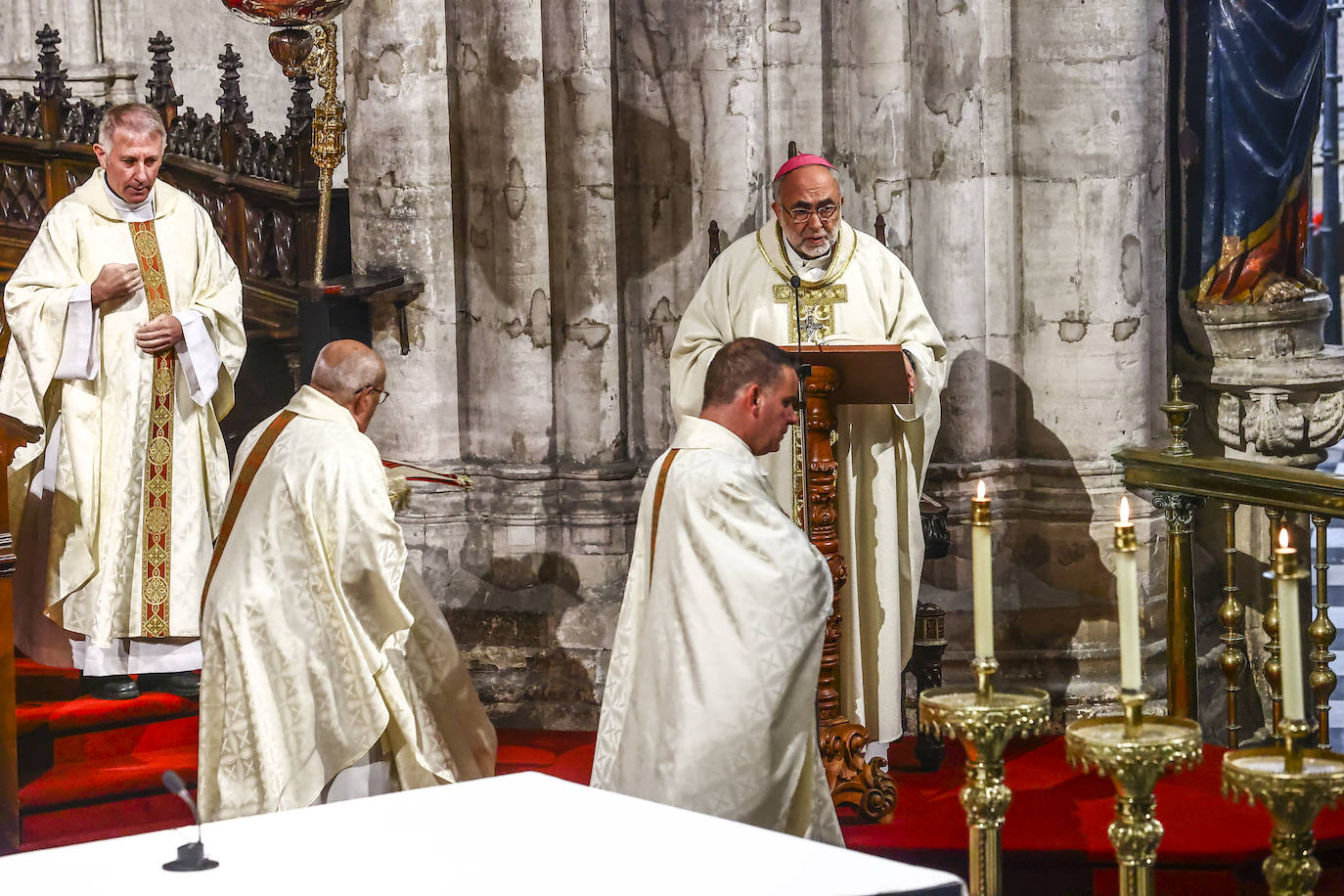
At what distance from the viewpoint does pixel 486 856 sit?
121 inches

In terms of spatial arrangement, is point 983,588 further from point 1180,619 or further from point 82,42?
point 82,42

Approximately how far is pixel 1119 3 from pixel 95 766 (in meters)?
4.28

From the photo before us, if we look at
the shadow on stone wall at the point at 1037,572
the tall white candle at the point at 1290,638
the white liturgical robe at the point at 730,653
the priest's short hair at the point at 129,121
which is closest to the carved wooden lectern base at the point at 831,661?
the white liturgical robe at the point at 730,653

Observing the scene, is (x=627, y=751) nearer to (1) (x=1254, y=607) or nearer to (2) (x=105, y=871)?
(2) (x=105, y=871)

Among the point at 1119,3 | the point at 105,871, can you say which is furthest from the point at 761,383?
the point at 1119,3

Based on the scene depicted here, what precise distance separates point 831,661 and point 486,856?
2866 mm

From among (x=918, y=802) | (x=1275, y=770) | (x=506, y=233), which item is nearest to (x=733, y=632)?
(x=918, y=802)

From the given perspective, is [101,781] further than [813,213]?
No

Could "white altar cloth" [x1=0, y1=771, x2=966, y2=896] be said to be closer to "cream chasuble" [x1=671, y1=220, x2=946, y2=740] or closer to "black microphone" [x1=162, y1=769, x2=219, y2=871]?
"black microphone" [x1=162, y1=769, x2=219, y2=871]

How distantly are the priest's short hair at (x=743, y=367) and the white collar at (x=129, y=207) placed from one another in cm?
267

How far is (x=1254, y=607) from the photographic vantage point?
7.56 m

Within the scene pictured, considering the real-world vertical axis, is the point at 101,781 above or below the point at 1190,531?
below

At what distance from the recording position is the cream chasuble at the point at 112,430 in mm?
6656

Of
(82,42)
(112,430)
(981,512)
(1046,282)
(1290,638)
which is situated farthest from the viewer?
(82,42)
